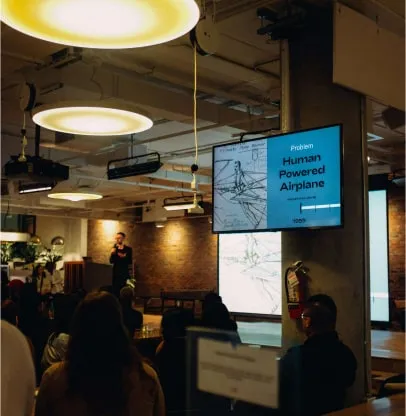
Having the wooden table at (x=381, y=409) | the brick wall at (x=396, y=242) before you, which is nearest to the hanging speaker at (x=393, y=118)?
the wooden table at (x=381, y=409)

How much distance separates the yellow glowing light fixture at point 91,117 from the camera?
4055mm

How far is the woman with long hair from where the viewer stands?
197cm

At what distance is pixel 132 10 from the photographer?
2270mm


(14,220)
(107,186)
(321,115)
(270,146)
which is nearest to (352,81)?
(321,115)

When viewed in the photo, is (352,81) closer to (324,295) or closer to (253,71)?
(324,295)

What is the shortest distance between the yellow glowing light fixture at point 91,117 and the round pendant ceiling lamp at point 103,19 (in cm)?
152

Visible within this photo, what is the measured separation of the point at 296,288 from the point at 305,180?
74 cm

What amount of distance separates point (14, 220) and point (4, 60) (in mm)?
13737

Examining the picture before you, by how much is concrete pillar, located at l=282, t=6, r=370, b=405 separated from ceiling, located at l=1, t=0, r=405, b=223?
0.38 m

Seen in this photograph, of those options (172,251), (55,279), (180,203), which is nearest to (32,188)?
(180,203)

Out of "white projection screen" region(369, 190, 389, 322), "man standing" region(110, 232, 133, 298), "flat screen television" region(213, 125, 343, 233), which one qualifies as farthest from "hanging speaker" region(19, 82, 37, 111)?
"man standing" region(110, 232, 133, 298)

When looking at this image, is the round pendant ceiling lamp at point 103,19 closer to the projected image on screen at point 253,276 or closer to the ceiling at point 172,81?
the ceiling at point 172,81

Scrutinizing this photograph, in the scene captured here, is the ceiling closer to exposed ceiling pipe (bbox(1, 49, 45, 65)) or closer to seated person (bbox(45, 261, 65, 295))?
exposed ceiling pipe (bbox(1, 49, 45, 65))

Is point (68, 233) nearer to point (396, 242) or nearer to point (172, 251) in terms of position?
point (172, 251)
